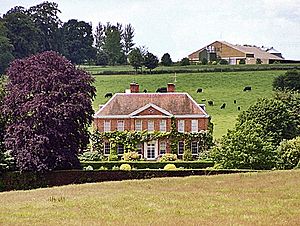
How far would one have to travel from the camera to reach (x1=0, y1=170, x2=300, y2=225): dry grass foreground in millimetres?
21344

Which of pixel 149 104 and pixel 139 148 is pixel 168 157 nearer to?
pixel 139 148

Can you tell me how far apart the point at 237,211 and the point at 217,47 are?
12546cm

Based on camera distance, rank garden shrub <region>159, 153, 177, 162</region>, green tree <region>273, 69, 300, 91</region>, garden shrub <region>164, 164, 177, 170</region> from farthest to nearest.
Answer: green tree <region>273, 69, 300, 91</region>
garden shrub <region>159, 153, 177, 162</region>
garden shrub <region>164, 164, 177, 170</region>

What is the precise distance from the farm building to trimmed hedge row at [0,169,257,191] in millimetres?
90073

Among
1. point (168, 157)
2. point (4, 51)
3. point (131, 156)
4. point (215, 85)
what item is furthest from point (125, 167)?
point (4, 51)

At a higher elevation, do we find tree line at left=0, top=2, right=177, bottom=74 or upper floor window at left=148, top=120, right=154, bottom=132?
tree line at left=0, top=2, right=177, bottom=74

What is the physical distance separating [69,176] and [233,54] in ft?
325

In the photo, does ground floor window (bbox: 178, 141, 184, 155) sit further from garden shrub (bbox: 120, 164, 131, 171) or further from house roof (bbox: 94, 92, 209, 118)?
garden shrub (bbox: 120, 164, 131, 171)

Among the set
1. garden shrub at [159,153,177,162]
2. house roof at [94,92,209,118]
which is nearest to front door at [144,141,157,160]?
house roof at [94,92,209,118]

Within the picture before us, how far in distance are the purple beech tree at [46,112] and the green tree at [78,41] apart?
8046 cm

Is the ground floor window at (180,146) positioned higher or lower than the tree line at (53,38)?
lower

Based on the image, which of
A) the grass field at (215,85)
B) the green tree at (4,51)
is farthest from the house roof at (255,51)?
the green tree at (4,51)

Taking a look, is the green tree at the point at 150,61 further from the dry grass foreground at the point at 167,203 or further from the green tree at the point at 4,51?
the dry grass foreground at the point at 167,203

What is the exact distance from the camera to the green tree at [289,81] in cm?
9400
